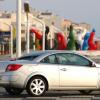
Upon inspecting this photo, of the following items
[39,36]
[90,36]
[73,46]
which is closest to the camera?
[73,46]

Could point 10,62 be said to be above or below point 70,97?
above

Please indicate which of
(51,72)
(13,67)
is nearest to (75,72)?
(51,72)

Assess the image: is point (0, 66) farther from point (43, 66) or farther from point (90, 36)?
point (90, 36)

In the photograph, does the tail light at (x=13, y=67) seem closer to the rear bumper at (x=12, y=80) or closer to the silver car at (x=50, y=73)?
the silver car at (x=50, y=73)

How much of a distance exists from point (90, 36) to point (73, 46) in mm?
5382

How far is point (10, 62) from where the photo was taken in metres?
16.7

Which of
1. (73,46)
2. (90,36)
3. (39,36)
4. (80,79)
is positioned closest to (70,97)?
(80,79)

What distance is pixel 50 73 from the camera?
16.5 meters

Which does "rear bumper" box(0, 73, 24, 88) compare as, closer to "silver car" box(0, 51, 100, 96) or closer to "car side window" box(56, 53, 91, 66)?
"silver car" box(0, 51, 100, 96)

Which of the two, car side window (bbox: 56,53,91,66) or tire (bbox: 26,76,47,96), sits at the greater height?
car side window (bbox: 56,53,91,66)

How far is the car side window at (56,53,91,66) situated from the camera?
17.0 m

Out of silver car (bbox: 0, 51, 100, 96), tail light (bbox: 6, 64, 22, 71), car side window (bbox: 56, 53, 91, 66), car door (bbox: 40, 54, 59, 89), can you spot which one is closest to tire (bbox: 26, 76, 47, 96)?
silver car (bbox: 0, 51, 100, 96)

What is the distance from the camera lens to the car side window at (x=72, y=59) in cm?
1695

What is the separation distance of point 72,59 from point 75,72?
0.47 meters
